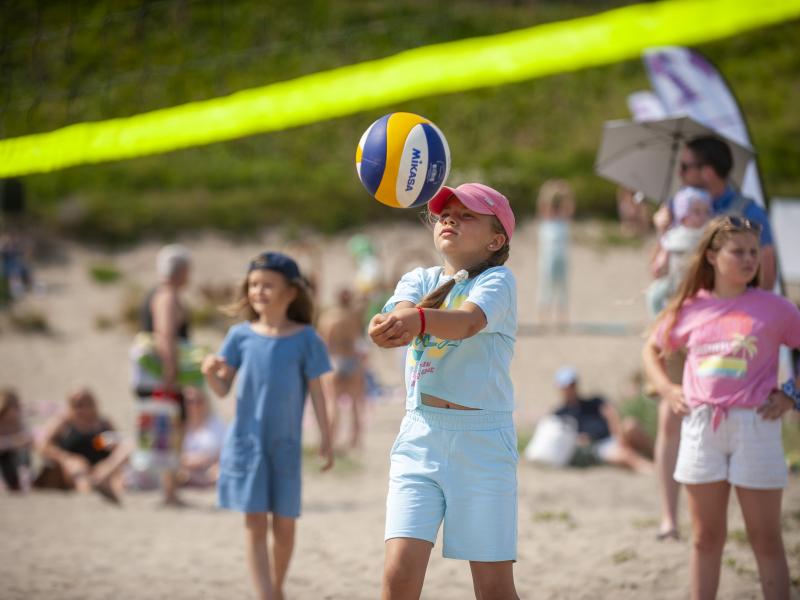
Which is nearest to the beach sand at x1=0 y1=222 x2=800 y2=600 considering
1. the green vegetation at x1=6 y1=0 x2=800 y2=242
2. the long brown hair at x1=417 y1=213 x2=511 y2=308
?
the long brown hair at x1=417 y1=213 x2=511 y2=308

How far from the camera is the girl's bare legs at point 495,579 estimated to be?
2859 millimetres

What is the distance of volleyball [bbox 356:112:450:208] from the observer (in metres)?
3.05

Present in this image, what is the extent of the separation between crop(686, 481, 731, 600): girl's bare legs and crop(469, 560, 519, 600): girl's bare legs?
0.84 metres

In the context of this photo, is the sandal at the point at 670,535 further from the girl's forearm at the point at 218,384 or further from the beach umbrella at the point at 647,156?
the girl's forearm at the point at 218,384

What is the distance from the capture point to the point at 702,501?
339 centimetres

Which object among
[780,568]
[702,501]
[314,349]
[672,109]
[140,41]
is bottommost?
[780,568]

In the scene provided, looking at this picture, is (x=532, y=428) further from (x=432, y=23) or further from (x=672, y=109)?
(x=432, y=23)

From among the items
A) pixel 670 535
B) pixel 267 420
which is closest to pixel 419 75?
pixel 670 535

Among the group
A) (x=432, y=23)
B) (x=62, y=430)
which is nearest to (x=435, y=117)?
(x=432, y=23)

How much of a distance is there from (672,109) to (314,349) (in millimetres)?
3212

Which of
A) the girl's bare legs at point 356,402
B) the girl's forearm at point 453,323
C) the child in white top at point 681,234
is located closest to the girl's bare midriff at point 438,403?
the girl's forearm at point 453,323

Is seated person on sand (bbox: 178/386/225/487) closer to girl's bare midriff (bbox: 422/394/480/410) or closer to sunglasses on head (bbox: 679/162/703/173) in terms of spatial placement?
sunglasses on head (bbox: 679/162/703/173)

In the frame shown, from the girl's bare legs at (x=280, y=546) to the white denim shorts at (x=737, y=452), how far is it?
1429 millimetres

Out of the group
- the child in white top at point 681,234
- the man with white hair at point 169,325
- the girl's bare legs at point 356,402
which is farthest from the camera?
the girl's bare legs at point 356,402
